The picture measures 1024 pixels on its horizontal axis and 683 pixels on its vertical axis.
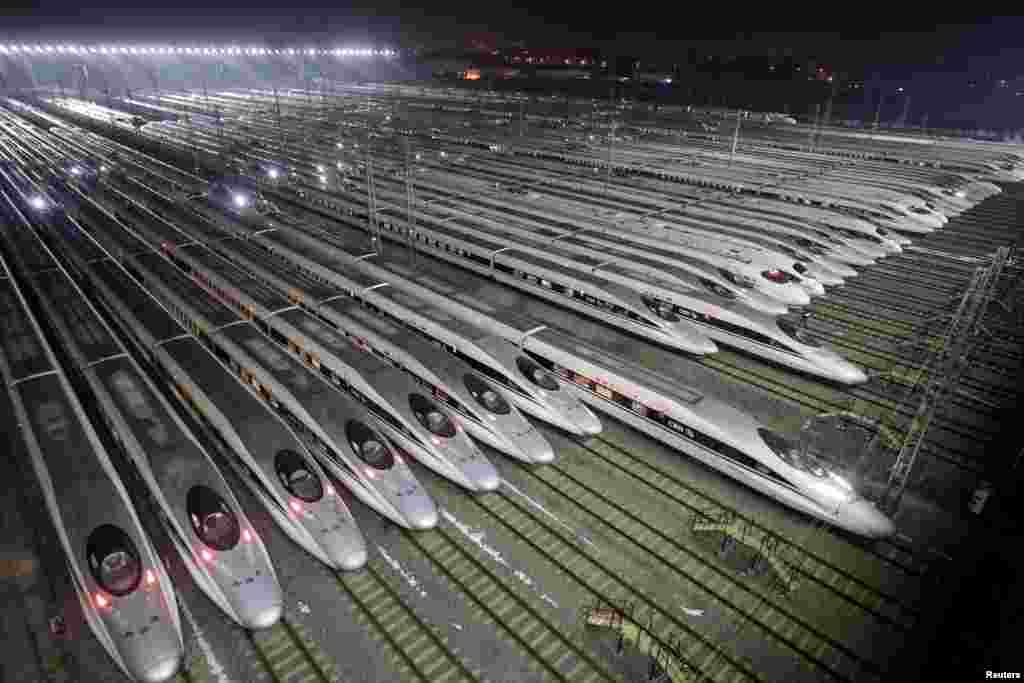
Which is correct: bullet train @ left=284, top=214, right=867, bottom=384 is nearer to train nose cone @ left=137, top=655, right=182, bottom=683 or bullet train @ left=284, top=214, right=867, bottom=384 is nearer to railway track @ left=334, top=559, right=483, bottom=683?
railway track @ left=334, top=559, right=483, bottom=683

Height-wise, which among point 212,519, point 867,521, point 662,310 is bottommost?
point 867,521

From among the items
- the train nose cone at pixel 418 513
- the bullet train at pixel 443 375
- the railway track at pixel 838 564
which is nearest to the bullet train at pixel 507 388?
the bullet train at pixel 443 375

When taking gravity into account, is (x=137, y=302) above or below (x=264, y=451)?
above

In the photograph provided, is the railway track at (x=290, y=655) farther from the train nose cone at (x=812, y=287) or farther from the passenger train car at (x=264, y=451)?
the train nose cone at (x=812, y=287)

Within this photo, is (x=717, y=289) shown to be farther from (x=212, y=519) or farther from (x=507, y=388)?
(x=212, y=519)

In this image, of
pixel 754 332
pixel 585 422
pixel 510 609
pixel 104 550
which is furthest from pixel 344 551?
pixel 754 332

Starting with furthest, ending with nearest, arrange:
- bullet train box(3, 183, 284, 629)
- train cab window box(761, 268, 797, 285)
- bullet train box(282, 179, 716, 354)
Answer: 1. train cab window box(761, 268, 797, 285)
2. bullet train box(282, 179, 716, 354)
3. bullet train box(3, 183, 284, 629)

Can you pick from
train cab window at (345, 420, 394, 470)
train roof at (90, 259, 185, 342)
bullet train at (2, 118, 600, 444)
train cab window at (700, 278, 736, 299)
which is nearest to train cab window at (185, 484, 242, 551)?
train cab window at (345, 420, 394, 470)
